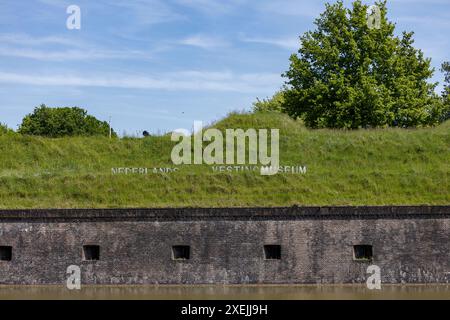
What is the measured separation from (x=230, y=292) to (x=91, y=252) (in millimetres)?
5218

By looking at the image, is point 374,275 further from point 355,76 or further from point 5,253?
point 355,76

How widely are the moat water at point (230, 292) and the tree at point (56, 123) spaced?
4689 centimetres

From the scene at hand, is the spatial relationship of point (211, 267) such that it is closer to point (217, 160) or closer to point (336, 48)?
point (217, 160)

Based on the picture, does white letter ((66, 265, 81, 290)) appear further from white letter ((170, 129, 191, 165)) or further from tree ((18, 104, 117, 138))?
tree ((18, 104, 117, 138))

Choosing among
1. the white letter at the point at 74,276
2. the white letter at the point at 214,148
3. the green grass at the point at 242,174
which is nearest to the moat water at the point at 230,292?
the white letter at the point at 74,276

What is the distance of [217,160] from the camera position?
30312 mm

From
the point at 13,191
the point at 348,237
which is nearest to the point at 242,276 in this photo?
the point at 348,237

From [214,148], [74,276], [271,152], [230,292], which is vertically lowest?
[230,292]

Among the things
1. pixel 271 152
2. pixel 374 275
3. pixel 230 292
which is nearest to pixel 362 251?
pixel 374 275

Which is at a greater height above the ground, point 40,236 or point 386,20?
point 386,20

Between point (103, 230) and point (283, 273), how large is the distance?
568 centimetres

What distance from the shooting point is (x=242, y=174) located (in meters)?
28.8

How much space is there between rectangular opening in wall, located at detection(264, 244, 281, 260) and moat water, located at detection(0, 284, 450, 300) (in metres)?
1.00

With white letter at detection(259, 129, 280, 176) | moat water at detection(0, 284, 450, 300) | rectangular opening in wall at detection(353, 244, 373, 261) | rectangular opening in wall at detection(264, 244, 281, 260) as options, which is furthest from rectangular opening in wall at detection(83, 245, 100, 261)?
rectangular opening in wall at detection(353, 244, 373, 261)
